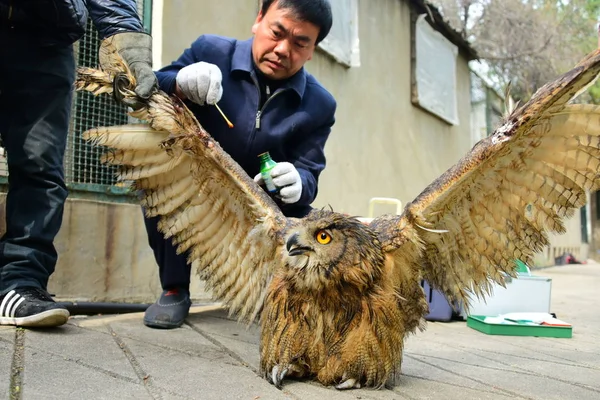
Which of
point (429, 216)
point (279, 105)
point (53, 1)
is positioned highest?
point (53, 1)

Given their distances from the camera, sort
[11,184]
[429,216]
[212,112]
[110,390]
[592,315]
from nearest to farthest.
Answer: [110,390] < [429,216] < [11,184] < [212,112] < [592,315]

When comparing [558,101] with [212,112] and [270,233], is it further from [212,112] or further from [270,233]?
[212,112]

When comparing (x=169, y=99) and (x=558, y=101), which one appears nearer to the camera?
(x=558, y=101)

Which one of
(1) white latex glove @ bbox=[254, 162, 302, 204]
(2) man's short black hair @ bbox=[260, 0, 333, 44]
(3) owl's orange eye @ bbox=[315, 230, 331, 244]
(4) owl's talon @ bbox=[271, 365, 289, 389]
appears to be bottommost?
(4) owl's talon @ bbox=[271, 365, 289, 389]

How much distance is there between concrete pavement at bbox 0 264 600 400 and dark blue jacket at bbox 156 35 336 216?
1076 mm

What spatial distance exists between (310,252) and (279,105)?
1.35 m

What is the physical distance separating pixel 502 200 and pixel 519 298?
86.4 inches

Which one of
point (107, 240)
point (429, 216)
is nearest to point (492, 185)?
point (429, 216)

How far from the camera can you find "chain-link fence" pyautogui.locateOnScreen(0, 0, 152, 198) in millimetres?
4047

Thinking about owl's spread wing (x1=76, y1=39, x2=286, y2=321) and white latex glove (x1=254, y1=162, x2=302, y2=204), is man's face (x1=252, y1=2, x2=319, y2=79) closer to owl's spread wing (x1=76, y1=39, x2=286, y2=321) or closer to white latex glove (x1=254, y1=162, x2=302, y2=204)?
white latex glove (x1=254, y1=162, x2=302, y2=204)

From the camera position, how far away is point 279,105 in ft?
11.2

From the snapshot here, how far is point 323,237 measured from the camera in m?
2.41

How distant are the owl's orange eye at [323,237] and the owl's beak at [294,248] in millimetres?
80

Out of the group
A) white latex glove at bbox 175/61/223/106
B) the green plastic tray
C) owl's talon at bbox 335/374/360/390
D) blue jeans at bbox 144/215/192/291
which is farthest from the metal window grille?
the green plastic tray
